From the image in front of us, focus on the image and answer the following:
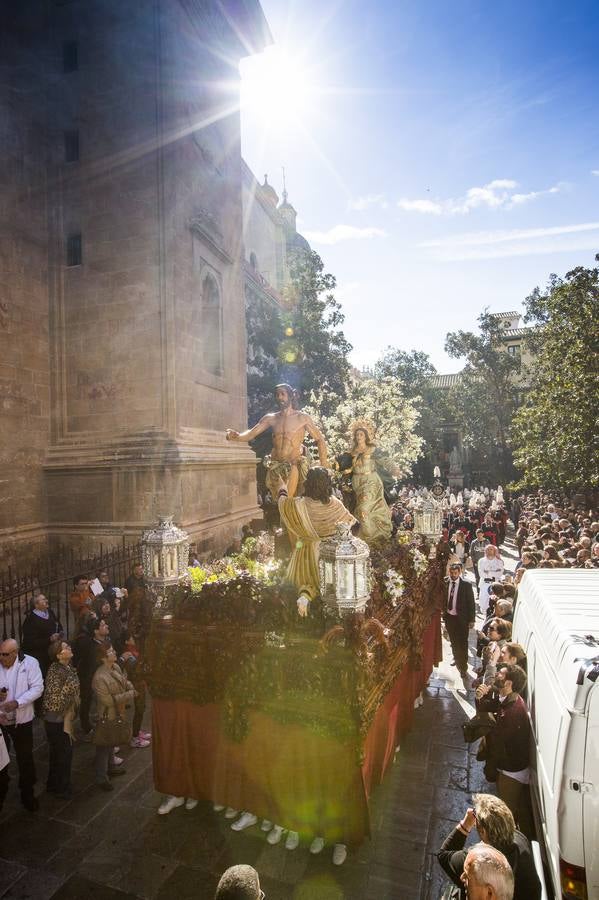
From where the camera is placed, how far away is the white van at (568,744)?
330 cm

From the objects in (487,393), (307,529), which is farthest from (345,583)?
(487,393)

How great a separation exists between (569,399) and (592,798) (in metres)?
16.3

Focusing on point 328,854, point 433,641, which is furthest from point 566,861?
point 433,641

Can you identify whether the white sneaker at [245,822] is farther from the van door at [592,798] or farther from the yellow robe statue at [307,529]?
the van door at [592,798]

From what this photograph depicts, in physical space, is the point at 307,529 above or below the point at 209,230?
below

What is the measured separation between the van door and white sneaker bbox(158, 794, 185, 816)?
12.7ft

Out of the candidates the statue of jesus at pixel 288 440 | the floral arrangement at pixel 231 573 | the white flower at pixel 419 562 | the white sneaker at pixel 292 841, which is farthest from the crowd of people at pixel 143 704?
the statue of jesus at pixel 288 440

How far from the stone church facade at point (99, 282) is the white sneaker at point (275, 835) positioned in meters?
8.38

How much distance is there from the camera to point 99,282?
13617 mm

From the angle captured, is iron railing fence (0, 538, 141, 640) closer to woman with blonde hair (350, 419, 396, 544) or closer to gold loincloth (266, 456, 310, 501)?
gold loincloth (266, 456, 310, 501)

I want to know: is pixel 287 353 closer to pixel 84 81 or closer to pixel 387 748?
pixel 84 81

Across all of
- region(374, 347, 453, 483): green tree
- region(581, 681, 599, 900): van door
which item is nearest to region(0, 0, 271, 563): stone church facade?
region(581, 681, 599, 900): van door

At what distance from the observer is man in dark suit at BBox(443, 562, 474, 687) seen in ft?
27.7

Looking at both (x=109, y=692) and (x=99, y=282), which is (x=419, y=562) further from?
(x=99, y=282)
